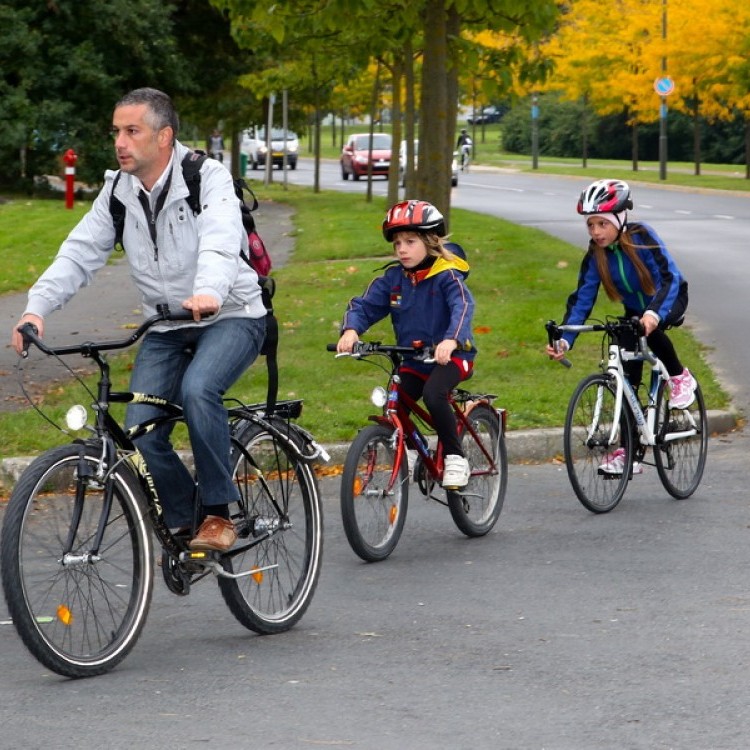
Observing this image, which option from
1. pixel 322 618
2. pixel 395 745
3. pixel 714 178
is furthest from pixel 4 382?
pixel 714 178

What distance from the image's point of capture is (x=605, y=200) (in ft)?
26.4

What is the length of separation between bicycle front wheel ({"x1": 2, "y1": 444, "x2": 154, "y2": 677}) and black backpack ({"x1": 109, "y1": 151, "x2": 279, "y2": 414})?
744 millimetres

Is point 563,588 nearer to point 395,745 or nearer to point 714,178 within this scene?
point 395,745

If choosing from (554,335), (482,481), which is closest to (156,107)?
(482,481)

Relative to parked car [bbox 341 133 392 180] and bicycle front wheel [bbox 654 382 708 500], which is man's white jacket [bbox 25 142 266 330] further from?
parked car [bbox 341 133 392 180]

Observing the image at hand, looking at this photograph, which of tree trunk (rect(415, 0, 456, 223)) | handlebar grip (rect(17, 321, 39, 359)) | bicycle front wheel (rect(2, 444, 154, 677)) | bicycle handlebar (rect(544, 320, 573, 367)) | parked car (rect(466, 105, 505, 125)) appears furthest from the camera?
parked car (rect(466, 105, 505, 125))

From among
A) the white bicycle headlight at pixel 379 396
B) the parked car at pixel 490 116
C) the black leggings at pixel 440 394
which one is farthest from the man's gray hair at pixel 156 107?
the parked car at pixel 490 116

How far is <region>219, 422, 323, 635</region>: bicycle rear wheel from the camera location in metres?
5.83

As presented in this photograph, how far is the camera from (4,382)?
11680mm

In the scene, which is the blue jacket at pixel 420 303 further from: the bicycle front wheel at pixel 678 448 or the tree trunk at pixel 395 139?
the tree trunk at pixel 395 139

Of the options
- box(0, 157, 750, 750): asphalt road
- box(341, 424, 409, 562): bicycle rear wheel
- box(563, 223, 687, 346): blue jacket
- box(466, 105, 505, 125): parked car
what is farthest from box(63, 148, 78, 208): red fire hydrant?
box(466, 105, 505, 125): parked car

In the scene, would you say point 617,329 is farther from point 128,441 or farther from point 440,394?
point 128,441

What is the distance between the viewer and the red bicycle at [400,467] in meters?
6.94

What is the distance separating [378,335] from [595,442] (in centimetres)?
540
